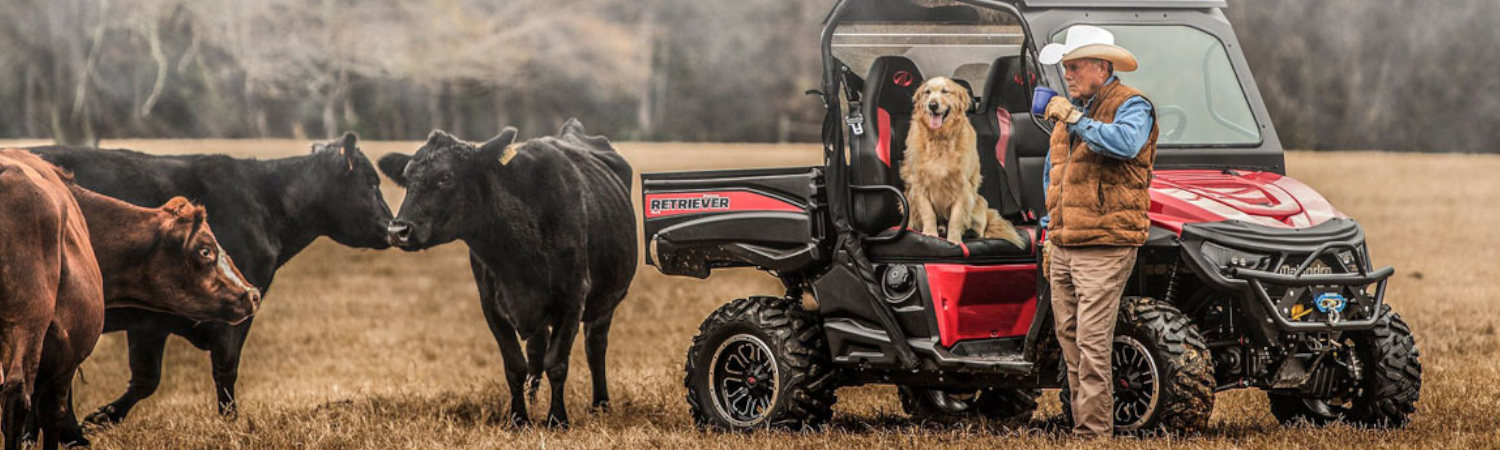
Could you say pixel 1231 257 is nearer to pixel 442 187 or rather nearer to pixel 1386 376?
pixel 1386 376

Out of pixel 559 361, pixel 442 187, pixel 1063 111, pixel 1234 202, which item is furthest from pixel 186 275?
pixel 1234 202

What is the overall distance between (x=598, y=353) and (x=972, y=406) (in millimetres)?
2888

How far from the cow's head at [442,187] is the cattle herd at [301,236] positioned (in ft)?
0.04

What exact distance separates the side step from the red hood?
922 millimetres

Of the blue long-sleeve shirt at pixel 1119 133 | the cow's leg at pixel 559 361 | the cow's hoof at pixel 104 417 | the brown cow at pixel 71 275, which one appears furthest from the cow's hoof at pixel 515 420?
the blue long-sleeve shirt at pixel 1119 133

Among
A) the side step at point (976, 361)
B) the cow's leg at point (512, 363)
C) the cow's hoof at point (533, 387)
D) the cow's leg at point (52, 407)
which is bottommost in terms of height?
the cow's hoof at point (533, 387)

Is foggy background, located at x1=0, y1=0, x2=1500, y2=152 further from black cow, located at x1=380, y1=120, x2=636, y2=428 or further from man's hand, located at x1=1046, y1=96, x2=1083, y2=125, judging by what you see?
man's hand, located at x1=1046, y1=96, x2=1083, y2=125

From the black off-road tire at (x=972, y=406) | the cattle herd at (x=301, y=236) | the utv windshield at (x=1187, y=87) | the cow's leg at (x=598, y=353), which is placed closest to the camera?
the utv windshield at (x=1187, y=87)

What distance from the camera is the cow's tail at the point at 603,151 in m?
12.9

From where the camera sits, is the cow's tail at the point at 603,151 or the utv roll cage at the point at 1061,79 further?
the cow's tail at the point at 603,151

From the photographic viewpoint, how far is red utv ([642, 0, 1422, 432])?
24.7 ft

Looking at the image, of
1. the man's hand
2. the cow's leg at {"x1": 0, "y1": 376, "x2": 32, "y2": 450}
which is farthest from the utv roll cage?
the cow's leg at {"x1": 0, "y1": 376, "x2": 32, "y2": 450}

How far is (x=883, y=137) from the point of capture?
919cm

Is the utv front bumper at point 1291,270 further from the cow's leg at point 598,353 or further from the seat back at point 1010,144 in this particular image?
the cow's leg at point 598,353
